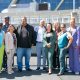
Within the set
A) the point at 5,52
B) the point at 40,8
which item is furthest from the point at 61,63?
the point at 40,8

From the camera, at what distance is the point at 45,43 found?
9.92 meters

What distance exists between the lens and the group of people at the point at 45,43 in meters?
9.81

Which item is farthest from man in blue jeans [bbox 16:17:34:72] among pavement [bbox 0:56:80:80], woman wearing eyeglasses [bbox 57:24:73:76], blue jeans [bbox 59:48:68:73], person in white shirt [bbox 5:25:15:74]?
blue jeans [bbox 59:48:68:73]

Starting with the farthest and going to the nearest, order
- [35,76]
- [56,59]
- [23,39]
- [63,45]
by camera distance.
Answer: [56,59] < [23,39] < [63,45] < [35,76]

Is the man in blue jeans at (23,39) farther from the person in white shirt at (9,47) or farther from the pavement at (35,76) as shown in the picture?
the pavement at (35,76)

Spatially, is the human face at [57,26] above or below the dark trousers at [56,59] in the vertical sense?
above

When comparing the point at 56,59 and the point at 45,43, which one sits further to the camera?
the point at 56,59

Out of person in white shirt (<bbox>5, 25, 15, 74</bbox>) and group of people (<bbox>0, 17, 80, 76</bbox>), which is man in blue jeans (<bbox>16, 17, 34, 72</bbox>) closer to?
group of people (<bbox>0, 17, 80, 76</bbox>)

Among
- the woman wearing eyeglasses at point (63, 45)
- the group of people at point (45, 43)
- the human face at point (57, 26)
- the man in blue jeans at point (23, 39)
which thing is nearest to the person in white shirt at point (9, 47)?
the group of people at point (45, 43)

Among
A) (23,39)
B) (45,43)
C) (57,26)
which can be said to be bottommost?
(45,43)

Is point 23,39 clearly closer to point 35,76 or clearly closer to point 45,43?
point 45,43

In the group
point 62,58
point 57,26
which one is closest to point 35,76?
point 62,58

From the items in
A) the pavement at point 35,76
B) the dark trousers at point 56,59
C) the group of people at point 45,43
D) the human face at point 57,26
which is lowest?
the pavement at point 35,76

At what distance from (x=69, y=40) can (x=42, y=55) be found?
125 centimetres
